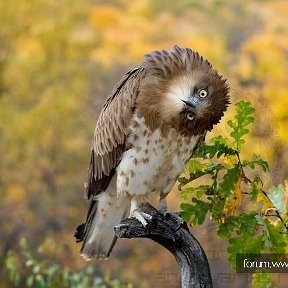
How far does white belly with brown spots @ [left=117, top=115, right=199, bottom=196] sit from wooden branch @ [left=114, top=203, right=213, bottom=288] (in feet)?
0.58

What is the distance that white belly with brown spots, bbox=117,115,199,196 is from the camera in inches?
89.9

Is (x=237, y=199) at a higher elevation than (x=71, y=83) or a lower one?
lower

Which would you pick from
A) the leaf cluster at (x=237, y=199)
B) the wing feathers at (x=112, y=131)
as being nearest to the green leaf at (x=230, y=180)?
the leaf cluster at (x=237, y=199)

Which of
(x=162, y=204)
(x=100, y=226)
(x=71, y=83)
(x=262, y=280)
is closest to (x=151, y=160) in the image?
(x=162, y=204)

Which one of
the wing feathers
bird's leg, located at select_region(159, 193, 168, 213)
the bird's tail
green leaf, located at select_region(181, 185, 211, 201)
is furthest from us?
the bird's tail


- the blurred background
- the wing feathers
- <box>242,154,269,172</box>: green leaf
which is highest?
the blurred background

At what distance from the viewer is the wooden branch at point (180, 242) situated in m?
1.95

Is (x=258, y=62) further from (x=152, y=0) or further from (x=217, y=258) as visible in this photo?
(x=217, y=258)

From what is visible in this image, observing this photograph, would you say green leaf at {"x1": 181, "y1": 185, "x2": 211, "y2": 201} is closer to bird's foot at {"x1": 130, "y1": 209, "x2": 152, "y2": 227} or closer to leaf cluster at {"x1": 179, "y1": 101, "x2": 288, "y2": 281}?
leaf cluster at {"x1": 179, "y1": 101, "x2": 288, "y2": 281}

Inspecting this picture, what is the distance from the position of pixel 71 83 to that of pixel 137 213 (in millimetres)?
3869

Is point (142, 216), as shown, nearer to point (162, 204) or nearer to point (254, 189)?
point (162, 204)

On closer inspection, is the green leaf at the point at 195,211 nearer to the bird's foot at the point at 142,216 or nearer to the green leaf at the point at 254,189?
the green leaf at the point at 254,189

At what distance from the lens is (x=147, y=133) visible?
2.30 metres

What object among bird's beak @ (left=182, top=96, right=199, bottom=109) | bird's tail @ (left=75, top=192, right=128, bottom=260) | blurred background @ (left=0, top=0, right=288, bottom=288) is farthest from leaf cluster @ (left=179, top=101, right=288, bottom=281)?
blurred background @ (left=0, top=0, right=288, bottom=288)
